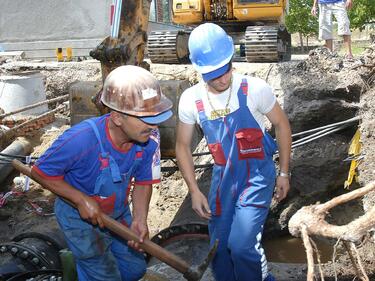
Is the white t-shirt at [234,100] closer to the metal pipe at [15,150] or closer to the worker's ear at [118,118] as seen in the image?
the worker's ear at [118,118]

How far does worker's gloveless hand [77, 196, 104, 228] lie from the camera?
272 centimetres

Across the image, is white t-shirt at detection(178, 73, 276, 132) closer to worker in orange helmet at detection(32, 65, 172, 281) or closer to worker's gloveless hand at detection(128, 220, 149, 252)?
worker in orange helmet at detection(32, 65, 172, 281)

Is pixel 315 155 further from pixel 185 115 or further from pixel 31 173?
pixel 31 173

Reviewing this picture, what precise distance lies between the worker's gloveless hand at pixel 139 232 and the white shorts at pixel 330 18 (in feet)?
21.2

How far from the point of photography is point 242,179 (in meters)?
3.21

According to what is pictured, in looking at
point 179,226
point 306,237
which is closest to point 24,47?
point 179,226

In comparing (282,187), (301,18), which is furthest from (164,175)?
(301,18)

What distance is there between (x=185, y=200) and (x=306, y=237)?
3904mm

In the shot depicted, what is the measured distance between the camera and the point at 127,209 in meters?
3.13

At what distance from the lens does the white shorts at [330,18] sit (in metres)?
8.34

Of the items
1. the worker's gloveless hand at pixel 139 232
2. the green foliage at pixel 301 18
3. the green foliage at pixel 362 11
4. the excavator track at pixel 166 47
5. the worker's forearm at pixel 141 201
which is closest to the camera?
the worker's gloveless hand at pixel 139 232

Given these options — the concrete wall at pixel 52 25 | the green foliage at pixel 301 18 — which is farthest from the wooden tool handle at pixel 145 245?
the green foliage at pixel 301 18

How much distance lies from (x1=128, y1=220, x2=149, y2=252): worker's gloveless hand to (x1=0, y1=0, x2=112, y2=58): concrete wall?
422 inches

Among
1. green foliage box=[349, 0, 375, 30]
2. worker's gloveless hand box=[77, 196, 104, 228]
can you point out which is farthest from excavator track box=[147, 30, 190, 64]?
green foliage box=[349, 0, 375, 30]
